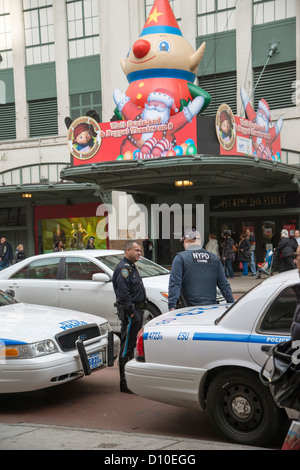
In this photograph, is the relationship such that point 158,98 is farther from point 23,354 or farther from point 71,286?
point 23,354

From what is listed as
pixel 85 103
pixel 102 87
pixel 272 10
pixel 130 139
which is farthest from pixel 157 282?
pixel 85 103

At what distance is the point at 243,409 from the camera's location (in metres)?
4.59

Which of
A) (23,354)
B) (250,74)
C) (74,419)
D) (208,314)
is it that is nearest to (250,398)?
(208,314)

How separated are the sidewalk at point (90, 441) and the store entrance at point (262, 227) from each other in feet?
55.8

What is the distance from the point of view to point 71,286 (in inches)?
376

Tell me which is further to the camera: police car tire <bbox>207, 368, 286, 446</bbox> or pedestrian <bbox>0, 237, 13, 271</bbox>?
pedestrian <bbox>0, 237, 13, 271</bbox>

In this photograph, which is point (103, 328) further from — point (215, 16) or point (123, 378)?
point (215, 16)

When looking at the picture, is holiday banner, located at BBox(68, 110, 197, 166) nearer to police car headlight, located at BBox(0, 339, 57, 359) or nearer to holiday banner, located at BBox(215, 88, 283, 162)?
holiday banner, located at BBox(215, 88, 283, 162)

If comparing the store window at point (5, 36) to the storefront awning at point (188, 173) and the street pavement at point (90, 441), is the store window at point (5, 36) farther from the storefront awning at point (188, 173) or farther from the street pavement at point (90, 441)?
the street pavement at point (90, 441)

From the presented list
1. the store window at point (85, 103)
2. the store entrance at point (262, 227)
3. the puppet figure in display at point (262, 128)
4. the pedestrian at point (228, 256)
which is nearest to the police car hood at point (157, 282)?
the puppet figure in display at point (262, 128)

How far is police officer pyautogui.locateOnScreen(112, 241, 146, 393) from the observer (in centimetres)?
647

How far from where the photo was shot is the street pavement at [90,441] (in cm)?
412

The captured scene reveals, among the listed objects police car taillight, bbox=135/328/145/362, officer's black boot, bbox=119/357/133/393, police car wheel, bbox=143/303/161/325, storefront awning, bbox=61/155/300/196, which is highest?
storefront awning, bbox=61/155/300/196

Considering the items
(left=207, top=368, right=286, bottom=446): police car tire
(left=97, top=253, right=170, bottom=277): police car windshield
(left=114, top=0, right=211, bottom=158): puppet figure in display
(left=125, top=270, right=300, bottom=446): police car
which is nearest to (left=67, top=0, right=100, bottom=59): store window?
(left=114, top=0, right=211, bottom=158): puppet figure in display
